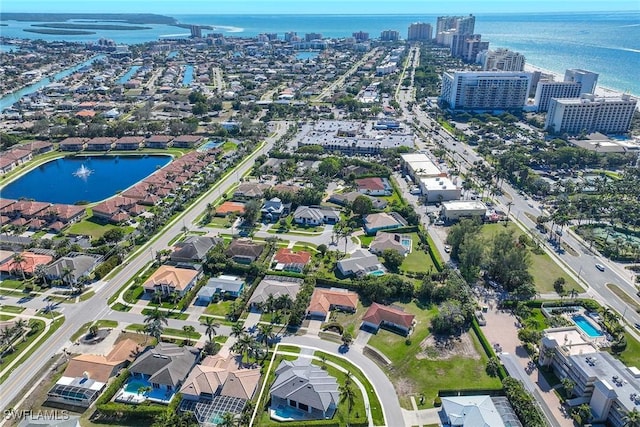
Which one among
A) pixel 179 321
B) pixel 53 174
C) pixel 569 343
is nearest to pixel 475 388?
pixel 569 343

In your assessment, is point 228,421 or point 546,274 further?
point 546,274

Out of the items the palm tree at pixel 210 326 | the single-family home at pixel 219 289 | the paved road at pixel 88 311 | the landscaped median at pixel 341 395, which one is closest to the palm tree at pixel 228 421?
the landscaped median at pixel 341 395

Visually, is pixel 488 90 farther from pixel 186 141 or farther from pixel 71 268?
pixel 71 268

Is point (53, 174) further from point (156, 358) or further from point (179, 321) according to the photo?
point (156, 358)

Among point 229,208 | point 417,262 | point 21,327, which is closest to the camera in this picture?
point 21,327

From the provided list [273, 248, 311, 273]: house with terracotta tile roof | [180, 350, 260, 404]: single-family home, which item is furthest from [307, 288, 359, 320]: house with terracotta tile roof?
[180, 350, 260, 404]: single-family home

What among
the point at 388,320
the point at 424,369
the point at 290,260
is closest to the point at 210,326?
the point at 290,260

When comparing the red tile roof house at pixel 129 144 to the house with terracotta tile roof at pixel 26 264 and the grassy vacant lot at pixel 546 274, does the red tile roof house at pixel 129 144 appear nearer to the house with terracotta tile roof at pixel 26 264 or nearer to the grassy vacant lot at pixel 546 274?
the house with terracotta tile roof at pixel 26 264
